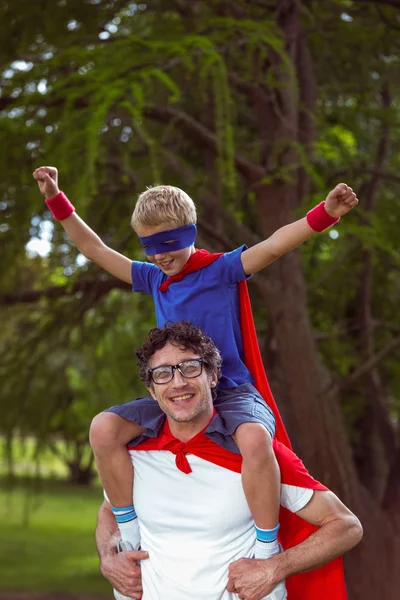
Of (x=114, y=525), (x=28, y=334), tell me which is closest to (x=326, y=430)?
(x=28, y=334)

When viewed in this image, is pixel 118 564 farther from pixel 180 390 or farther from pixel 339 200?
pixel 339 200

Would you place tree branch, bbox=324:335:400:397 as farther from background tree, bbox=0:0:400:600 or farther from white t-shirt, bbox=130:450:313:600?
white t-shirt, bbox=130:450:313:600

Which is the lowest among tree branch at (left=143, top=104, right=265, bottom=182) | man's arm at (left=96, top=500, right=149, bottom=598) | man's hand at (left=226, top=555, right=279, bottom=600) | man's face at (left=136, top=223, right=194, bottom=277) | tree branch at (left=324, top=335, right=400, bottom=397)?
tree branch at (left=324, top=335, right=400, bottom=397)

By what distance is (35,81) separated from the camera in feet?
14.0

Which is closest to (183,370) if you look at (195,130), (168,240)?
(168,240)

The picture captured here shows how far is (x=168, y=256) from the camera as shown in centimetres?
254

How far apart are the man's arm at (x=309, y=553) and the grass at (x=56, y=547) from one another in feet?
22.1

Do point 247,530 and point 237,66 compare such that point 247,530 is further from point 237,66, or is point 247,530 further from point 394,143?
point 394,143

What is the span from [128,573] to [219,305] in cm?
77

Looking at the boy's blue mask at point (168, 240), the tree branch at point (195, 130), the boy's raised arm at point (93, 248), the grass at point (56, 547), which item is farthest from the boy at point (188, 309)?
the grass at point (56, 547)

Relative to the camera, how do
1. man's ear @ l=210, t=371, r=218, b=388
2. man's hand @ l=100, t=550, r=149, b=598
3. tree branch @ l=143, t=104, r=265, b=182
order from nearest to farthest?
man's ear @ l=210, t=371, r=218, b=388 → man's hand @ l=100, t=550, r=149, b=598 → tree branch @ l=143, t=104, r=265, b=182

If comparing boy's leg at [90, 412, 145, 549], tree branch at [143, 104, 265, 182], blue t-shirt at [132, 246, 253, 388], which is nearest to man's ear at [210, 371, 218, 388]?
blue t-shirt at [132, 246, 253, 388]

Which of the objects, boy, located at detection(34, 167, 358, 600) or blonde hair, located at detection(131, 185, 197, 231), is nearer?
boy, located at detection(34, 167, 358, 600)

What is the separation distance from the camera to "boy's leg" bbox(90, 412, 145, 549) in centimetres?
253
